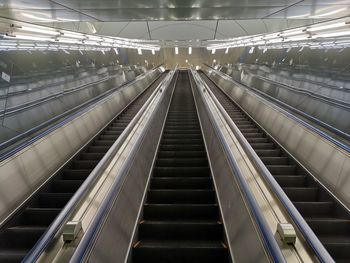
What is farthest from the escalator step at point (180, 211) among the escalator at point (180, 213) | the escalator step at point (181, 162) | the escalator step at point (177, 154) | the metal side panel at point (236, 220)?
the escalator step at point (177, 154)

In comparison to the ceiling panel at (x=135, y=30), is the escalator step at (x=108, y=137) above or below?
below

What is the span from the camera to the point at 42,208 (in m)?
3.79

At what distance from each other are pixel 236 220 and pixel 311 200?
1735mm

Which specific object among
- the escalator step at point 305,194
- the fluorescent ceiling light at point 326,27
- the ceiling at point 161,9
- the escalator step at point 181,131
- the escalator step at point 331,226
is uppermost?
the ceiling at point 161,9

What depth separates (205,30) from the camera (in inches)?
781

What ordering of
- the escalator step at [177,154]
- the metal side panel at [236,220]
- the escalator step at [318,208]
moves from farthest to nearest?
Answer: the escalator step at [177,154]
the escalator step at [318,208]
the metal side panel at [236,220]

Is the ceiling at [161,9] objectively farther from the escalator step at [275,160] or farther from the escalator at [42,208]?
the escalator step at [275,160]

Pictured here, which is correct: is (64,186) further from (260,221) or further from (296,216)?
(296,216)

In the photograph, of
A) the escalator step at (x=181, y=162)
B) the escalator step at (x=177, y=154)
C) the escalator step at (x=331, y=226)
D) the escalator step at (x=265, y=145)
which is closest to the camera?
the escalator step at (x=331, y=226)

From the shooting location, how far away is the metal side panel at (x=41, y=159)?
3.68 meters

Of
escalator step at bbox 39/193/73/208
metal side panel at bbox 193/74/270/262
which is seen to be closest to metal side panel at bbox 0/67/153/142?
escalator step at bbox 39/193/73/208

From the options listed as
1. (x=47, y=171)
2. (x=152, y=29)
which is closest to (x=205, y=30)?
(x=152, y=29)

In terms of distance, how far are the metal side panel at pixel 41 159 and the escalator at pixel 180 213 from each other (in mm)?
1661

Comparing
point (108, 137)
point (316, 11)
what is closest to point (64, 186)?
point (108, 137)
